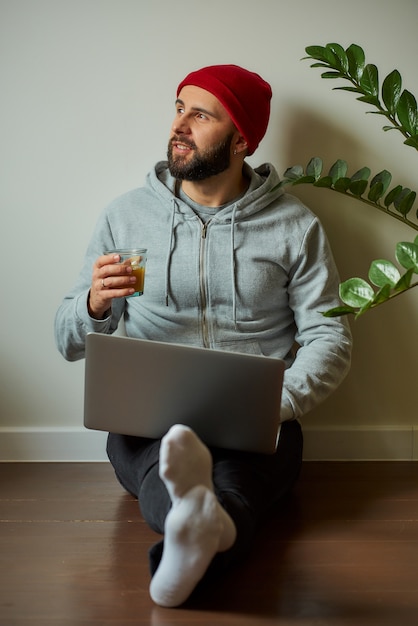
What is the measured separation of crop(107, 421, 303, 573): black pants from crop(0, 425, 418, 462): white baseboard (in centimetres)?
38

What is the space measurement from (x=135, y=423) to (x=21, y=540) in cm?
37

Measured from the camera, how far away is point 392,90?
2107mm

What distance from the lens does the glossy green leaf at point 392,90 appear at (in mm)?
2094

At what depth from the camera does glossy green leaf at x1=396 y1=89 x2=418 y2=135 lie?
207 centimetres

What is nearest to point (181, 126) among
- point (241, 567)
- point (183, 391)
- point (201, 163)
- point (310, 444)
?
point (201, 163)

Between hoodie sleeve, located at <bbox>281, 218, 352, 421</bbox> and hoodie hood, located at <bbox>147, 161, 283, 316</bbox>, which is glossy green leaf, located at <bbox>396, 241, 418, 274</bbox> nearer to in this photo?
hoodie sleeve, located at <bbox>281, 218, 352, 421</bbox>

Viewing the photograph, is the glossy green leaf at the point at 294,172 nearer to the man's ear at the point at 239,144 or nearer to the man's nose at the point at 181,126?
the man's ear at the point at 239,144

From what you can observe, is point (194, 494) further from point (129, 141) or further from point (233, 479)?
point (129, 141)

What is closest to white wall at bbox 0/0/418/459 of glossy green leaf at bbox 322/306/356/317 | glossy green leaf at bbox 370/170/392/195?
glossy green leaf at bbox 370/170/392/195

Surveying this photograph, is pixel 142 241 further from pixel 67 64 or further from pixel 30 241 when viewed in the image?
pixel 67 64

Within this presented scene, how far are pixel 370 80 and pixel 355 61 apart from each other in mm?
63

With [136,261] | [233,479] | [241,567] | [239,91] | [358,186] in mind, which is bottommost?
[241,567]

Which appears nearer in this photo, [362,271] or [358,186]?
[358,186]

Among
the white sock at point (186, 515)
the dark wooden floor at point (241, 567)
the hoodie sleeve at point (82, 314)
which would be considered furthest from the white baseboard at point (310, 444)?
the white sock at point (186, 515)
